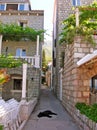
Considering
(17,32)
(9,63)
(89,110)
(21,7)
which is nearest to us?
(89,110)

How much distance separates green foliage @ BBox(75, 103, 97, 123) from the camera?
602 cm

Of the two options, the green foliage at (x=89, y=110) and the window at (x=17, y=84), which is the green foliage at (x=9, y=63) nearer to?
the window at (x=17, y=84)

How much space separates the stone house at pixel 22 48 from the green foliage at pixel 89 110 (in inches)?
321

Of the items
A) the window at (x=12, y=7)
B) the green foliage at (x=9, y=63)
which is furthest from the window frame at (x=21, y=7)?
the green foliage at (x=9, y=63)

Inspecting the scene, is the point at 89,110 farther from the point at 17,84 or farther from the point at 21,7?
the point at 21,7

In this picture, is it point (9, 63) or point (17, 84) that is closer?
point (9, 63)

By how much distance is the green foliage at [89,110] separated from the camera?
6016 millimetres

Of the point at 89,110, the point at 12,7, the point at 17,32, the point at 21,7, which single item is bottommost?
the point at 89,110

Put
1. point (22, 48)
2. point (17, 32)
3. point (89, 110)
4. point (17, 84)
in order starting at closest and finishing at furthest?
point (89, 110) → point (17, 84) → point (17, 32) → point (22, 48)

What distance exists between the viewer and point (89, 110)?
6.84 meters

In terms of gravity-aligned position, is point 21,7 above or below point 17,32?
above

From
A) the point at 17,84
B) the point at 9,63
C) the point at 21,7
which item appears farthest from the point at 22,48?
the point at 21,7

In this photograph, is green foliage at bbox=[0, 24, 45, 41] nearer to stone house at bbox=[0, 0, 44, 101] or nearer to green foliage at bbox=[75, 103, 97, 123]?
stone house at bbox=[0, 0, 44, 101]

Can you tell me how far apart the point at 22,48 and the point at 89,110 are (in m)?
13.6
